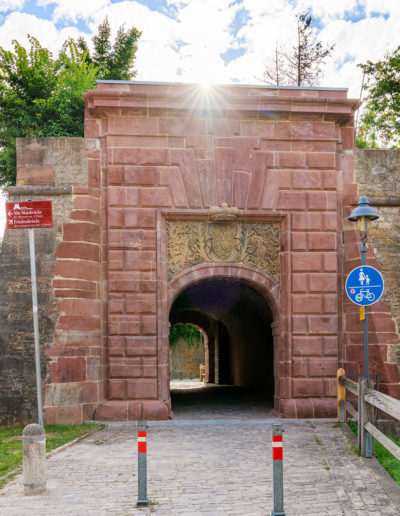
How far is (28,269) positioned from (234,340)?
39.7ft

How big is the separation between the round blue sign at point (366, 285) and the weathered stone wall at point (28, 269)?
568 centimetres

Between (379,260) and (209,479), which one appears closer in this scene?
(209,479)

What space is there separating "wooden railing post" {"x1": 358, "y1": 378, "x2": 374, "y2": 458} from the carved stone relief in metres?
4.23

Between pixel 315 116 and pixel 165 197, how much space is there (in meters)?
3.51

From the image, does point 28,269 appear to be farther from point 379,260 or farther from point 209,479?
point 379,260

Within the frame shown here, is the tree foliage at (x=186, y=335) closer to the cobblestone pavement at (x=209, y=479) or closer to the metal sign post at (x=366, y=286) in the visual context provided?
the cobblestone pavement at (x=209, y=479)

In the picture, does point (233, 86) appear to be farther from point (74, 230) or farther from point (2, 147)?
point (2, 147)

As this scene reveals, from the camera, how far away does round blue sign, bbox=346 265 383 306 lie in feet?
27.4

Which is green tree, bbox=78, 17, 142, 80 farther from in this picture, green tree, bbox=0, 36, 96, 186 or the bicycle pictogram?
the bicycle pictogram

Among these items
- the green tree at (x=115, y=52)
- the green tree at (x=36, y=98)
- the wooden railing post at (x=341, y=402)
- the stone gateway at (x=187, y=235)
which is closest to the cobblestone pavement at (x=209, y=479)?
the wooden railing post at (x=341, y=402)

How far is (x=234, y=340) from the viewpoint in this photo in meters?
22.2

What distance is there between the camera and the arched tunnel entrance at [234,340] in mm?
14488

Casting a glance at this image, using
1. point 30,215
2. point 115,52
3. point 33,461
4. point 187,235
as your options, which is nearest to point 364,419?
point 33,461

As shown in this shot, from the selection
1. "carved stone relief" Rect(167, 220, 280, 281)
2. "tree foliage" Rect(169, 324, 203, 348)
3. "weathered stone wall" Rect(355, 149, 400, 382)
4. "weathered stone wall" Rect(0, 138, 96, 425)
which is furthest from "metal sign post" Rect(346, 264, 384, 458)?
"tree foliage" Rect(169, 324, 203, 348)
